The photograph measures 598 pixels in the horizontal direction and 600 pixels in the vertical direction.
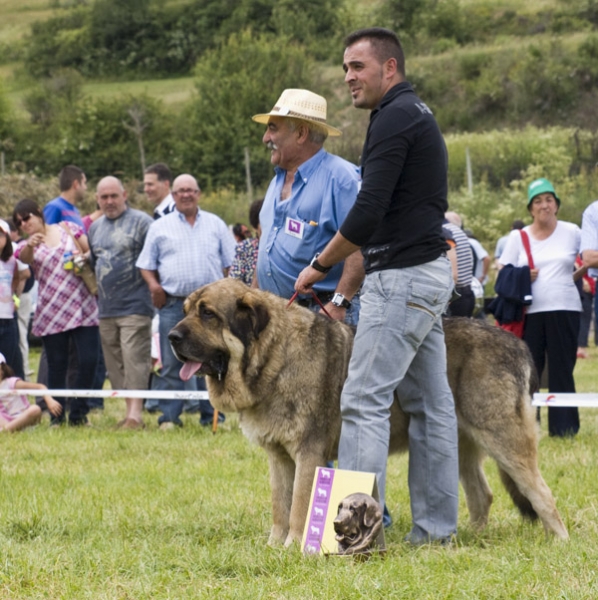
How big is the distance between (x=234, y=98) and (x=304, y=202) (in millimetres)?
44199

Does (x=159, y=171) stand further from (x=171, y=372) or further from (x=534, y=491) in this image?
(x=534, y=491)

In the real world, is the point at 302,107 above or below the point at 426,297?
above

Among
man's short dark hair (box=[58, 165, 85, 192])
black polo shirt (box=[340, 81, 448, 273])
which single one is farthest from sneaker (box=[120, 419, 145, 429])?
black polo shirt (box=[340, 81, 448, 273])

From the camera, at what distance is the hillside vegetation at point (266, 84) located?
1251 inches

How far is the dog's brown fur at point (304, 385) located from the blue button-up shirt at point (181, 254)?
4.70 metres

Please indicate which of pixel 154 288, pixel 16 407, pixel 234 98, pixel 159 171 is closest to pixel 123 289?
pixel 154 288

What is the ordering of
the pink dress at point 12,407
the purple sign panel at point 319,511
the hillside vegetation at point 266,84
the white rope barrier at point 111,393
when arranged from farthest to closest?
1. the hillside vegetation at point 266,84
2. the pink dress at point 12,407
3. the white rope barrier at point 111,393
4. the purple sign panel at point 319,511

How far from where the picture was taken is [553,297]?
9.10 meters

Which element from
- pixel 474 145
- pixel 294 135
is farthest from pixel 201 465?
pixel 474 145

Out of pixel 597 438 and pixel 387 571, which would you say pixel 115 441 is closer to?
pixel 597 438

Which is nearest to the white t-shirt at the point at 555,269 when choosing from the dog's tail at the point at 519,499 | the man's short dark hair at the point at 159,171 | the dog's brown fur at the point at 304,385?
the dog's brown fur at the point at 304,385

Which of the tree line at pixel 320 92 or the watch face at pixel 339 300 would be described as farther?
the tree line at pixel 320 92

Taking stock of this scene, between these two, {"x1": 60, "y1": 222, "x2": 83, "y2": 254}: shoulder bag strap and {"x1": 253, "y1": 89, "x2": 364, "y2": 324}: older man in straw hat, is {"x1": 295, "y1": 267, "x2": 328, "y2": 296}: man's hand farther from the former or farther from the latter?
{"x1": 60, "y1": 222, "x2": 83, "y2": 254}: shoulder bag strap

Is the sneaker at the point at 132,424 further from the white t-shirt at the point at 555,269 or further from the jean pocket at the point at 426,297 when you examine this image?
the jean pocket at the point at 426,297
